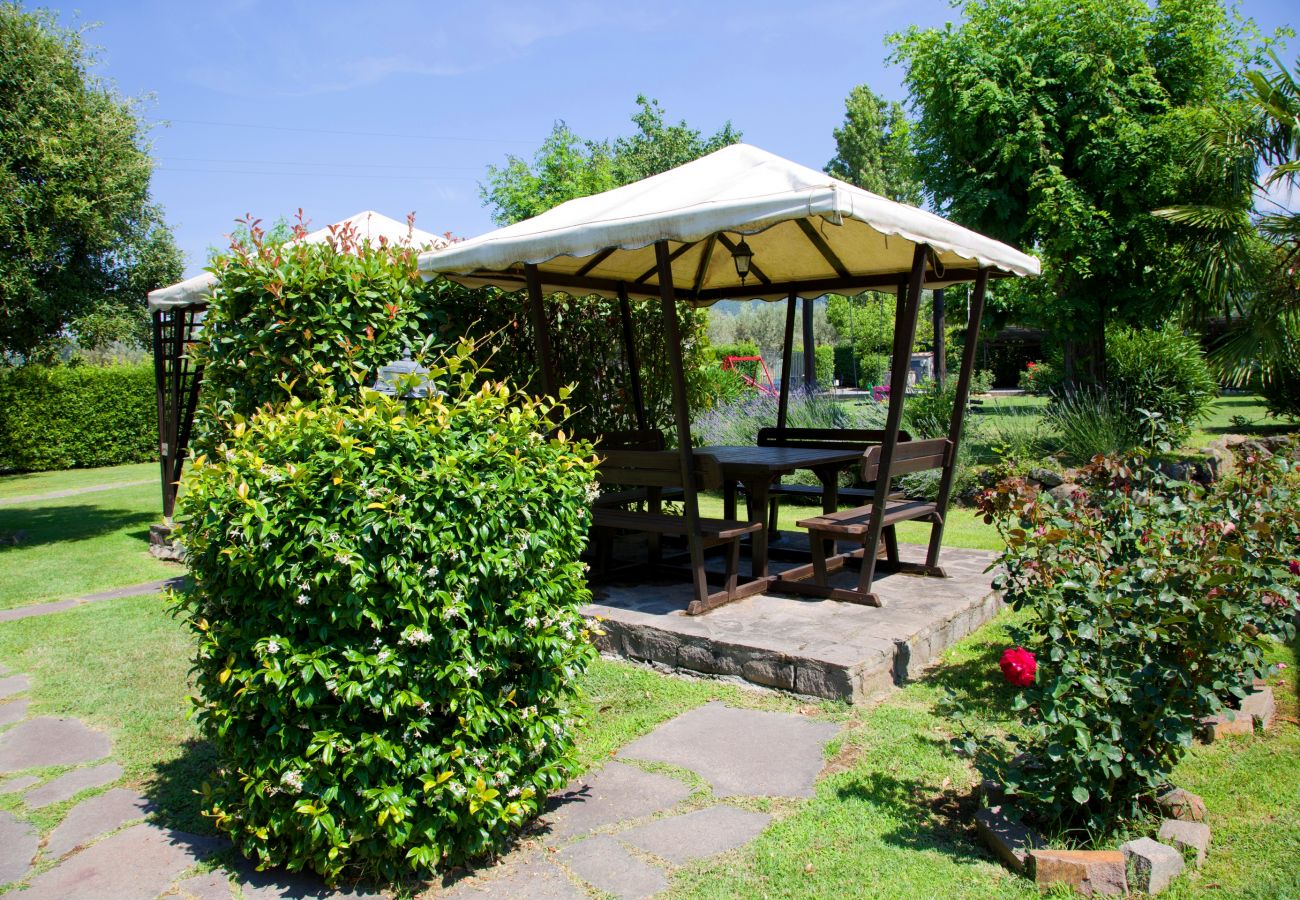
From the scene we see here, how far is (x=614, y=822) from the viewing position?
316 cm

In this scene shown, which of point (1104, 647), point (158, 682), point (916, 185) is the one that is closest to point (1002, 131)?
point (916, 185)

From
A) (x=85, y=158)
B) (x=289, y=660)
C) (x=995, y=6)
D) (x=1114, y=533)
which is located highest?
(x=995, y=6)

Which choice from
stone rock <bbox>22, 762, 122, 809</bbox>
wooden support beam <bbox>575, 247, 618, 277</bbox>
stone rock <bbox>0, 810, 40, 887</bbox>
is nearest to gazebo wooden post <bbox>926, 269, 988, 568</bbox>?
wooden support beam <bbox>575, 247, 618, 277</bbox>

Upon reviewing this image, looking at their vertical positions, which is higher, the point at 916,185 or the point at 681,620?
the point at 916,185

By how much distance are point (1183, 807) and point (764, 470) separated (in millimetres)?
3015

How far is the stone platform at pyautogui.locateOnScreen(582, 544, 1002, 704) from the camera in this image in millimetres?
4297

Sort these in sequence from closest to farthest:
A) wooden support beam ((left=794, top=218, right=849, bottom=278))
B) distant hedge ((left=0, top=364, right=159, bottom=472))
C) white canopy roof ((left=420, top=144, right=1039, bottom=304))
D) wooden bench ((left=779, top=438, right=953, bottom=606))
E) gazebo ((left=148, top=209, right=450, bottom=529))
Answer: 1. white canopy roof ((left=420, top=144, right=1039, bottom=304))
2. wooden bench ((left=779, top=438, right=953, bottom=606))
3. wooden support beam ((left=794, top=218, right=849, bottom=278))
4. gazebo ((left=148, top=209, right=450, bottom=529))
5. distant hedge ((left=0, top=364, right=159, bottom=472))

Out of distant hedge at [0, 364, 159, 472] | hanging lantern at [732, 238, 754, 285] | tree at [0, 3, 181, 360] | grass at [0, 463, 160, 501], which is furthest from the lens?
distant hedge at [0, 364, 159, 472]

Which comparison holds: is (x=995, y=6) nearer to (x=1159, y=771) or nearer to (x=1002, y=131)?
(x=1002, y=131)

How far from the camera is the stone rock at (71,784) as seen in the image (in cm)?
346

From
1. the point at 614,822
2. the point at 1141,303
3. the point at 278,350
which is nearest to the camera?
the point at 614,822

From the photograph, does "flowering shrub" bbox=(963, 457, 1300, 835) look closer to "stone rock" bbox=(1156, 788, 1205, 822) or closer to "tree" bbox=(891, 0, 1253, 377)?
"stone rock" bbox=(1156, 788, 1205, 822)

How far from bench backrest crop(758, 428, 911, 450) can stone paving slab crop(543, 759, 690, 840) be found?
12.8ft

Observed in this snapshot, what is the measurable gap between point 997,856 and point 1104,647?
763 millimetres
